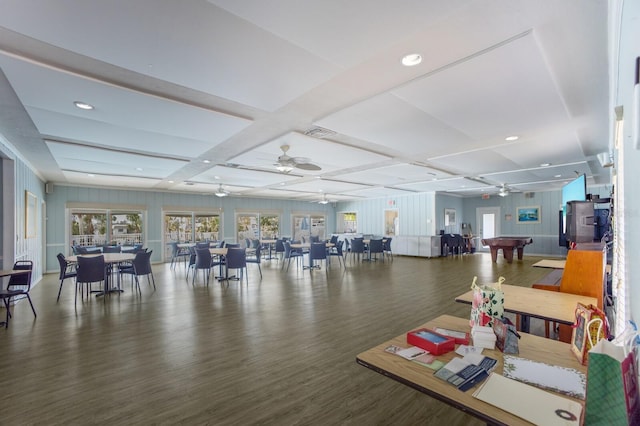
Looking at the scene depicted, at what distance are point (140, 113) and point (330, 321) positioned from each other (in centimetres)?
350

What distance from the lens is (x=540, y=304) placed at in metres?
2.20

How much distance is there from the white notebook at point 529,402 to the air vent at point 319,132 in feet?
11.3

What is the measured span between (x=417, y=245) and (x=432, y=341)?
35.9 feet

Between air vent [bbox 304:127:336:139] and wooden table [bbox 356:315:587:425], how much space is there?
9.98 feet

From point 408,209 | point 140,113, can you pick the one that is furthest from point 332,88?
point 408,209

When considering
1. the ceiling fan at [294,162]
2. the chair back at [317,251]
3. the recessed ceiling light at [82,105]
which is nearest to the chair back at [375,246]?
the chair back at [317,251]

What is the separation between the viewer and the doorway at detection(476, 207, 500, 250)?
13484 mm

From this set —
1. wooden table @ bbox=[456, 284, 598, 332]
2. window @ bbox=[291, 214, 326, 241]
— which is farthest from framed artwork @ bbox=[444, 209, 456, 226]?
wooden table @ bbox=[456, 284, 598, 332]

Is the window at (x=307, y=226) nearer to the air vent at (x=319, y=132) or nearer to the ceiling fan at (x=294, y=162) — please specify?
the ceiling fan at (x=294, y=162)

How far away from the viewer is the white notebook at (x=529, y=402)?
0.96 metres

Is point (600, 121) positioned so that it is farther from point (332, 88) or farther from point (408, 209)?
point (408, 209)

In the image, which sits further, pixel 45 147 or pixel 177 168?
pixel 177 168

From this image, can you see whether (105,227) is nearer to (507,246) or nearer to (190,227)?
(190,227)

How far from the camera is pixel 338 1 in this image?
1.76m
